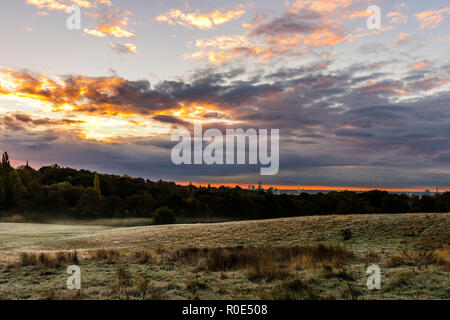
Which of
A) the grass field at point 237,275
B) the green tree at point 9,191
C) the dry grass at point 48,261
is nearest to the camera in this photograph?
the grass field at point 237,275

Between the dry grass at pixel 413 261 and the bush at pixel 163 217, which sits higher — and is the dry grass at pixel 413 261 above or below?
above


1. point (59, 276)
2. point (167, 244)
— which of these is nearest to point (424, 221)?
point (167, 244)

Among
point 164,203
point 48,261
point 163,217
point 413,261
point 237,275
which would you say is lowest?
point 163,217

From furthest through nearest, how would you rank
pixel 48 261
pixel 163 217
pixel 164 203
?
pixel 164 203 → pixel 163 217 → pixel 48 261

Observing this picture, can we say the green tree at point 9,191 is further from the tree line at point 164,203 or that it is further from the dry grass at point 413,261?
the dry grass at point 413,261

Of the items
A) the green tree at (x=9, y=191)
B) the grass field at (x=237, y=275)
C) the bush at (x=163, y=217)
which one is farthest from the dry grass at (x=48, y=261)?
the green tree at (x=9, y=191)

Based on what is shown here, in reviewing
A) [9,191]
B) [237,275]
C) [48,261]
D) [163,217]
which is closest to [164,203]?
[163,217]

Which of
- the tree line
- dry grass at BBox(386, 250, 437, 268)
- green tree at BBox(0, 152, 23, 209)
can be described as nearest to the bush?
the tree line

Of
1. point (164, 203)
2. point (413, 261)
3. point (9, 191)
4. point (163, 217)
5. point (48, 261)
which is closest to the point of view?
point (413, 261)

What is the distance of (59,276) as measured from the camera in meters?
12.5

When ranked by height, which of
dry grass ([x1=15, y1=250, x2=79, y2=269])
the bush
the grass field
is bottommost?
the bush

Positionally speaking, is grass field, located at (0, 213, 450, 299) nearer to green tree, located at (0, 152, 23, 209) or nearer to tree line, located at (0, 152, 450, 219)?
tree line, located at (0, 152, 450, 219)

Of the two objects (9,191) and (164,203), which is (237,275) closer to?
(164,203)

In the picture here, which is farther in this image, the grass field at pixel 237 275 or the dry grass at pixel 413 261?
the dry grass at pixel 413 261
